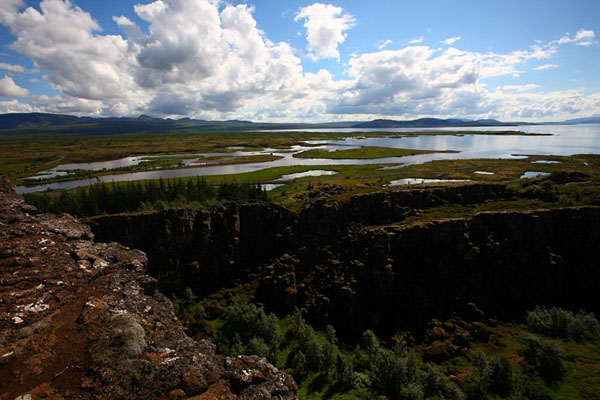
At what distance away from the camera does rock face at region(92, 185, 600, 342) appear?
5044 cm

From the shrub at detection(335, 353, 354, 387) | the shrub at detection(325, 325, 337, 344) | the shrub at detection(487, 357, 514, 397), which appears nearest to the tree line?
the shrub at detection(325, 325, 337, 344)

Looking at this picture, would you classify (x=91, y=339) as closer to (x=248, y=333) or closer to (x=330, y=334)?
(x=248, y=333)

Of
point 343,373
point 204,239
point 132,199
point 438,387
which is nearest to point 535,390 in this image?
point 438,387

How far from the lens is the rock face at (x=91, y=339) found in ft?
40.2

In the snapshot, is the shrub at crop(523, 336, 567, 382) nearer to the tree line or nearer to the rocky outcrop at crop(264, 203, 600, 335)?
the rocky outcrop at crop(264, 203, 600, 335)

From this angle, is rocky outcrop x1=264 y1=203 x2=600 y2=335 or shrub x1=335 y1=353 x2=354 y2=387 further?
rocky outcrop x1=264 y1=203 x2=600 y2=335

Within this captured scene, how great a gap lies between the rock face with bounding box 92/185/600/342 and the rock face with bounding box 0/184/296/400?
38.0m

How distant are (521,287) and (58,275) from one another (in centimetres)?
6539

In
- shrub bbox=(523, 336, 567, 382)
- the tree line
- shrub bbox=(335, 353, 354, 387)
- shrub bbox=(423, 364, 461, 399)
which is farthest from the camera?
the tree line

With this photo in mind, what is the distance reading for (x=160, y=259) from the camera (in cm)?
5966

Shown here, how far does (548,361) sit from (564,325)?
10289 millimetres

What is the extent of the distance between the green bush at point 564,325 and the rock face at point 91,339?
48023 millimetres

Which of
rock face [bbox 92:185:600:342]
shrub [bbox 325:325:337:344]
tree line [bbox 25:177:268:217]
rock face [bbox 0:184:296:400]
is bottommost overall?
→ shrub [bbox 325:325:337:344]

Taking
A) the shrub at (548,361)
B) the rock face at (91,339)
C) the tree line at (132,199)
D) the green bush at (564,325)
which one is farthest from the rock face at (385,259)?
the rock face at (91,339)
